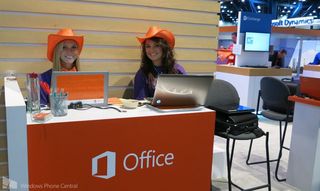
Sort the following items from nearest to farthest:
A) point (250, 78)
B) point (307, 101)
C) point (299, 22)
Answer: point (307, 101), point (250, 78), point (299, 22)

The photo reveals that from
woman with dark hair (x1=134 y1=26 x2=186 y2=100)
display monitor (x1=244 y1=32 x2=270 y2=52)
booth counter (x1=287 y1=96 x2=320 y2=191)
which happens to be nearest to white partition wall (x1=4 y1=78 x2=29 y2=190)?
woman with dark hair (x1=134 y1=26 x2=186 y2=100)

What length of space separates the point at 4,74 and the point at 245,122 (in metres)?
1.92

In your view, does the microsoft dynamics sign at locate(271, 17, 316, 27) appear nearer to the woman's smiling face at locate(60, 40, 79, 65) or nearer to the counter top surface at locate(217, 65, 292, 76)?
the counter top surface at locate(217, 65, 292, 76)

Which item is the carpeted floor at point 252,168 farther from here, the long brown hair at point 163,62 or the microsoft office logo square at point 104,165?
the microsoft office logo square at point 104,165

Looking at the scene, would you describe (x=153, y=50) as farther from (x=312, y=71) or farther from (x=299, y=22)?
(x=299, y=22)

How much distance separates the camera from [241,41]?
280 inches

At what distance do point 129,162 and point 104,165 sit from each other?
0.13 m

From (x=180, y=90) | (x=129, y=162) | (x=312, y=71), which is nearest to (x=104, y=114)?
(x=129, y=162)

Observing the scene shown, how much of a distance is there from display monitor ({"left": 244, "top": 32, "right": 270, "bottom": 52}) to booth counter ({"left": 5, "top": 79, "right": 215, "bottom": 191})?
560cm

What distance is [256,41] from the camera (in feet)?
23.4

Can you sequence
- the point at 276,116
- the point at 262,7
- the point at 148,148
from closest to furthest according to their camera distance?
the point at 148,148
the point at 276,116
the point at 262,7

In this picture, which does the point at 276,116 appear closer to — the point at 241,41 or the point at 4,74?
the point at 4,74

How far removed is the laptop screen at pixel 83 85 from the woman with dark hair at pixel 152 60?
910mm

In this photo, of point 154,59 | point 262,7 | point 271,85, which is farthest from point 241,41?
point 262,7
